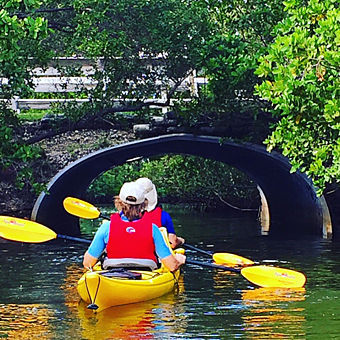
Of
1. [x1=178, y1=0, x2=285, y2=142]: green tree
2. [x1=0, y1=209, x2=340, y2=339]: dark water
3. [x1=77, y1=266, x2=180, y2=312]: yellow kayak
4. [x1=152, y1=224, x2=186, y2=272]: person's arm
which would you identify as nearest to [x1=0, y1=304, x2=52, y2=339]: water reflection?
[x1=0, y1=209, x2=340, y2=339]: dark water

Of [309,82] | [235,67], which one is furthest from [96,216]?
[235,67]

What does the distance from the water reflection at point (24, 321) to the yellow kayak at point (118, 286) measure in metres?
0.63

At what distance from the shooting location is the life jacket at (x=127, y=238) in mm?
12500

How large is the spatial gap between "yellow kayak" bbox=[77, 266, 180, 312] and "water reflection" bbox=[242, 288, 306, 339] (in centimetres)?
129

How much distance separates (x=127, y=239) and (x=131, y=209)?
1.51 feet

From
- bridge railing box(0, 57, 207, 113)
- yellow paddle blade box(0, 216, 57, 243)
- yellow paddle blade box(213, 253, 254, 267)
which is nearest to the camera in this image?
yellow paddle blade box(0, 216, 57, 243)

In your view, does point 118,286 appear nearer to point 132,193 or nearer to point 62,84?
point 132,193

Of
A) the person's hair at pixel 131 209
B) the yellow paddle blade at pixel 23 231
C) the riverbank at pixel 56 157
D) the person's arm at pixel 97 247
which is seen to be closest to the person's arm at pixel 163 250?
the person's hair at pixel 131 209

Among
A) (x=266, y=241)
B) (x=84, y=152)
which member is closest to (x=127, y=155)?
(x=84, y=152)

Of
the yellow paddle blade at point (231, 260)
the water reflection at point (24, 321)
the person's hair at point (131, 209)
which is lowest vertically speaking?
the water reflection at point (24, 321)

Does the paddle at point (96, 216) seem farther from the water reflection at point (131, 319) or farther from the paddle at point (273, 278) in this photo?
the water reflection at point (131, 319)

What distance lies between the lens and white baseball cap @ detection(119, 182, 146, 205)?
12021 mm

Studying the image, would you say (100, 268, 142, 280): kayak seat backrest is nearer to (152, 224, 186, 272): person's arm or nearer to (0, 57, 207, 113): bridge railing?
(152, 224, 186, 272): person's arm

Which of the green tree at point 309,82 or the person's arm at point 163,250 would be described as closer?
the person's arm at point 163,250
